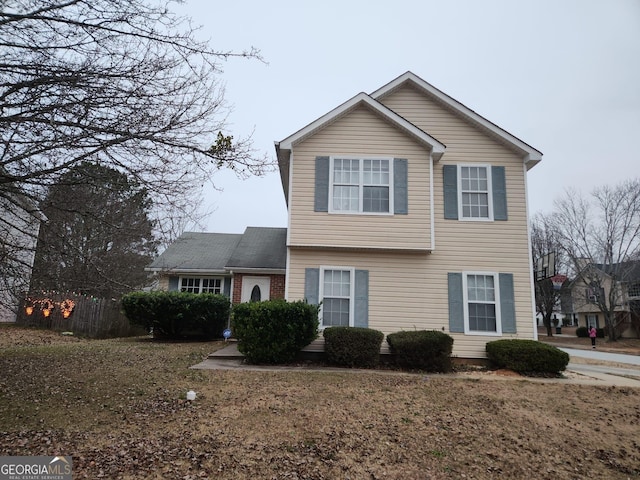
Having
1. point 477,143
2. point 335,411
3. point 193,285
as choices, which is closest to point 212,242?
point 193,285

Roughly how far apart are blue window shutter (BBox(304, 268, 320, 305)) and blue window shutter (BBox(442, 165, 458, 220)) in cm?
420

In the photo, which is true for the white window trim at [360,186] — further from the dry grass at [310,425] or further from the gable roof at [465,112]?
the dry grass at [310,425]

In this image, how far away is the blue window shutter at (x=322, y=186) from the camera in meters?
11.6

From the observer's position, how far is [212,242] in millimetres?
19969

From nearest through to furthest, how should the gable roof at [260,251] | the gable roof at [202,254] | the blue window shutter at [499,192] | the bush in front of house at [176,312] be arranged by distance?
the blue window shutter at [499,192]
the bush in front of house at [176,312]
the gable roof at [260,251]
the gable roof at [202,254]

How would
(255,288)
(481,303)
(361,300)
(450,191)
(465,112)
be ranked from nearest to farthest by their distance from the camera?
(361,300), (481,303), (450,191), (465,112), (255,288)

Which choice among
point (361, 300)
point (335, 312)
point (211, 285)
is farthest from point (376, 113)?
point (211, 285)

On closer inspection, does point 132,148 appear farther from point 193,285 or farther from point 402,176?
point 193,285

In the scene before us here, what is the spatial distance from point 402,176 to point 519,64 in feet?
29.9

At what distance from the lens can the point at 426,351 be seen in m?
10.1

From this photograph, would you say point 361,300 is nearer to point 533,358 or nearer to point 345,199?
point 345,199

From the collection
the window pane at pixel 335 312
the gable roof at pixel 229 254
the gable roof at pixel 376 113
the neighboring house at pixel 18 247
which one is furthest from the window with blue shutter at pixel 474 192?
the neighboring house at pixel 18 247

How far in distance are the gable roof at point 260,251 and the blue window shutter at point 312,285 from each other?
4.10 m

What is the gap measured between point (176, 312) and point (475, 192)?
11.0 meters
